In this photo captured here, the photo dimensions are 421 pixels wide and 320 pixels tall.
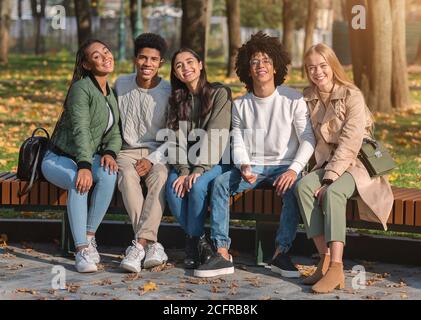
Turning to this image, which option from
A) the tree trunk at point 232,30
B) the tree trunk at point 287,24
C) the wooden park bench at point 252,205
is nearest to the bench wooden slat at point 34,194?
the wooden park bench at point 252,205

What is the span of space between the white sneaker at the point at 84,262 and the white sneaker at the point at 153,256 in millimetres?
309

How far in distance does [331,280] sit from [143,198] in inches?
53.5

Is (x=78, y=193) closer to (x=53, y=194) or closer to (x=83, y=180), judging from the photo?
(x=83, y=180)

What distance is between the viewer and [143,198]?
702cm

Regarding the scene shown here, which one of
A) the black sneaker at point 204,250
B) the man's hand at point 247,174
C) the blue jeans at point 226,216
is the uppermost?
the man's hand at point 247,174

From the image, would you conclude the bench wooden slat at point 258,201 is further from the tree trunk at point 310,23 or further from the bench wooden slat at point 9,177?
the tree trunk at point 310,23

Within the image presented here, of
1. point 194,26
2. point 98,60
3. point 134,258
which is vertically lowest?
point 134,258

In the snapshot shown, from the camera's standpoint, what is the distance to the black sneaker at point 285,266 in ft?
22.1

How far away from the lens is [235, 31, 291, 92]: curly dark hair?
7008 mm

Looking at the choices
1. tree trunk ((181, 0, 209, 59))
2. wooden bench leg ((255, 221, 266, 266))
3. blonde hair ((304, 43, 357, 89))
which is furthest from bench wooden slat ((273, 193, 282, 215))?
tree trunk ((181, 0, 209, 59))

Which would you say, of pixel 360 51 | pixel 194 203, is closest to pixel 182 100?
pixel 194 203

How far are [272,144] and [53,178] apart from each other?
1.36 meters

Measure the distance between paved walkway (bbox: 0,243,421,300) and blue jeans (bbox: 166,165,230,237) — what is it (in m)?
0.29
